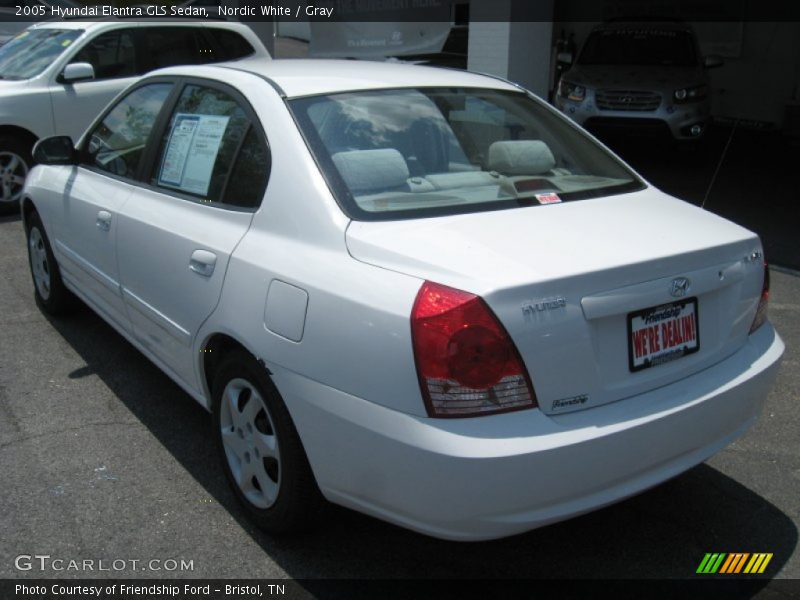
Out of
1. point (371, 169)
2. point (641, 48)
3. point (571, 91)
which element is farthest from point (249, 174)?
point (641, 48)

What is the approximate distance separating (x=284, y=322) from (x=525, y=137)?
146 centimetres

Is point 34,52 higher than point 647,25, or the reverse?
point 647,25

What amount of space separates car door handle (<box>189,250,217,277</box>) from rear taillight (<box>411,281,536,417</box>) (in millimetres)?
1106

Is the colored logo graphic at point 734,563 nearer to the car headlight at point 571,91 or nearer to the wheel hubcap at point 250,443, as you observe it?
the wheel hubcap at point 250,443

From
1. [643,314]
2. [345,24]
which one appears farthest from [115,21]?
[643,314]

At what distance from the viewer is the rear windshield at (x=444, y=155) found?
9.93ft

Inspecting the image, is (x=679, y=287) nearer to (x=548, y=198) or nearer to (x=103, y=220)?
(x=548, y=198)

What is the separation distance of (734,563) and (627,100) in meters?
8.84

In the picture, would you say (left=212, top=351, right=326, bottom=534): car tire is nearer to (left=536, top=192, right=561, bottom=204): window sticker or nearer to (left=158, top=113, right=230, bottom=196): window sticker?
(left=158, top=113, right=230, bottom=196): window sticker

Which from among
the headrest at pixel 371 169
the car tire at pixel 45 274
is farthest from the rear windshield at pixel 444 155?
the car tire at pixel 45 274

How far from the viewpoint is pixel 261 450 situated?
10.2 ft

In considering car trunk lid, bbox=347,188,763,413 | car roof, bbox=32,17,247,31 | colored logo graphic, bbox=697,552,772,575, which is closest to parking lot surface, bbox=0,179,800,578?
colored logo graphic, bbox=697,552,772,575

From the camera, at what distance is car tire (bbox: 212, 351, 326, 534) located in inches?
114

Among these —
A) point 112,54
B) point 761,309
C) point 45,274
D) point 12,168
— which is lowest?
point 45,274
